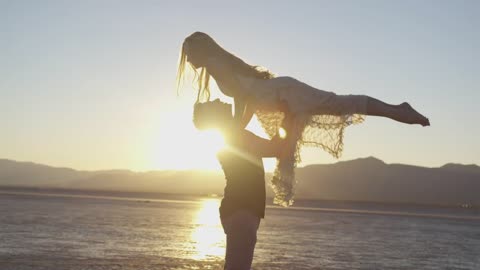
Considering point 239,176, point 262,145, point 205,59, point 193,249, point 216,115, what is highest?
point 205,59

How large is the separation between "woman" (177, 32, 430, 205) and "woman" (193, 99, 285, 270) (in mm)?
90

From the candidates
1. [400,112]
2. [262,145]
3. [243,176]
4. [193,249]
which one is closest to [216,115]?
[262,145]

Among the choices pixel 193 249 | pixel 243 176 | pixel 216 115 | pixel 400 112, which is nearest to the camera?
pixel 400 112

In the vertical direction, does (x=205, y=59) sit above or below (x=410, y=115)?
above

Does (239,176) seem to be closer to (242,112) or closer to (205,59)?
(242,112)

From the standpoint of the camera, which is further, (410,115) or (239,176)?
(239,176)

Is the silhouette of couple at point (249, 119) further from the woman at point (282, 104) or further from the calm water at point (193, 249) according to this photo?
the calm water at point (193, 249)

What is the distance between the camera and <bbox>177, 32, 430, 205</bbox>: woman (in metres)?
3.61

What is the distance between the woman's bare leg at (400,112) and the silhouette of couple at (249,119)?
0.47 ft

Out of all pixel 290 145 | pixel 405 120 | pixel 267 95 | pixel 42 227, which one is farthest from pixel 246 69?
pixel 42 227

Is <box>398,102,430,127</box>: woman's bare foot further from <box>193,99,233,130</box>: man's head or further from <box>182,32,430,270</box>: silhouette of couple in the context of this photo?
<box>193,99,233,130</box>: man's head

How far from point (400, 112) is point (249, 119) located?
0.97 metres

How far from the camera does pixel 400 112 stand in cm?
343

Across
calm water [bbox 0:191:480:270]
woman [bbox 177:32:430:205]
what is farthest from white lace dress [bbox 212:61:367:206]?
calm water [bbox 0:191:480:270]
